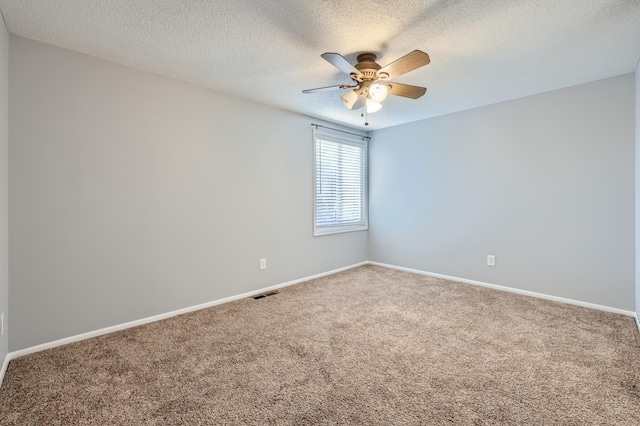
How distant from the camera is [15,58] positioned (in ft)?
6.90

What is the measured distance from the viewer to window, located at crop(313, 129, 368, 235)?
4270mm

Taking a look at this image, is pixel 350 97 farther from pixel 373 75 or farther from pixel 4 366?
pixel 4 366

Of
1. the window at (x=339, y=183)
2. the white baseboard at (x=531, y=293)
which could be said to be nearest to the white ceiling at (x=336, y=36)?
the window at (x=339, y=183)

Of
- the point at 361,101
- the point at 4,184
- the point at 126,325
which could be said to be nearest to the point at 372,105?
the point at 361,101

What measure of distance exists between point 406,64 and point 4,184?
286 cm

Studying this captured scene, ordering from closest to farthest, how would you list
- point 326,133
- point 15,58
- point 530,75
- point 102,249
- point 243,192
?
point 15,58 → point 102,249 → point 530,75 → point 243,192 → point 326,133

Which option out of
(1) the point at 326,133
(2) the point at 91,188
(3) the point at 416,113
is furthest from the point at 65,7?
(3) the point at 416,113

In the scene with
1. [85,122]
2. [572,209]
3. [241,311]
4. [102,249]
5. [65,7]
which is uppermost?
[65,7]

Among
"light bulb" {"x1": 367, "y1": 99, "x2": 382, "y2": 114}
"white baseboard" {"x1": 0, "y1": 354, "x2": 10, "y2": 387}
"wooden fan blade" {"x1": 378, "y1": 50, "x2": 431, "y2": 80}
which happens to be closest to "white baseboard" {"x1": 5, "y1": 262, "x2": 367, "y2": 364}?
"white baseboard" {"x1": 0, "y1": 354, "x2": 10, "y2": 387}

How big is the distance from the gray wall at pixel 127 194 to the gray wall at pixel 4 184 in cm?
6

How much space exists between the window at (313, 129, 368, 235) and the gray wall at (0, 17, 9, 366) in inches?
117

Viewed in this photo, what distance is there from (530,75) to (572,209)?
57.4 inches

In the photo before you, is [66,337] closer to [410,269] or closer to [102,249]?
[102,249]

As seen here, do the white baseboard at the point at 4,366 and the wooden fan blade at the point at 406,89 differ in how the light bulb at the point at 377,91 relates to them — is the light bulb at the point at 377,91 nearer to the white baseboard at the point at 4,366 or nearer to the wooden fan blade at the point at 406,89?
the wooden fan blade at the point at 406,89
